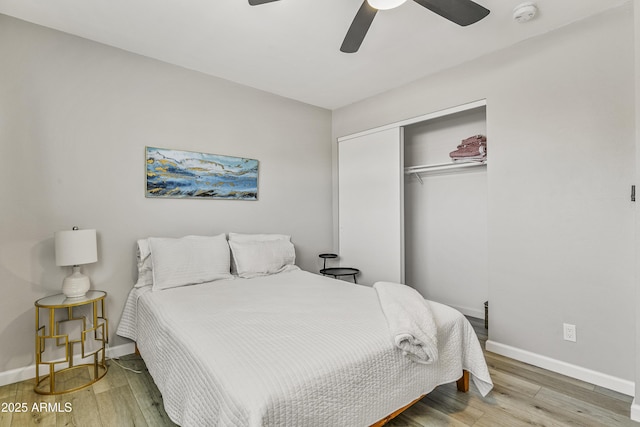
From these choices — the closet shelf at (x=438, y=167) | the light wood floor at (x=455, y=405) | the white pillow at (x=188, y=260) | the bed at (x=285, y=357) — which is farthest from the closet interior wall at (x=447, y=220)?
the white pillow at (x=188, y=260)

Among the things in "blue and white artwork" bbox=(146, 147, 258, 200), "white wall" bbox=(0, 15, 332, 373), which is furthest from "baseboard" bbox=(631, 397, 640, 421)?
"blue and white artwork" bbox=(146, 147, 258, 200)

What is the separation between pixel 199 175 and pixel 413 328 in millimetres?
2433

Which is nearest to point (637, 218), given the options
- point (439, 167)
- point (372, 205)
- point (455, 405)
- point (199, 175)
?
point (455, 405)

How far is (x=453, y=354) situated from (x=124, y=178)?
9.37ft

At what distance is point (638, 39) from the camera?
1.83m

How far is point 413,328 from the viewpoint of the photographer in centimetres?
165

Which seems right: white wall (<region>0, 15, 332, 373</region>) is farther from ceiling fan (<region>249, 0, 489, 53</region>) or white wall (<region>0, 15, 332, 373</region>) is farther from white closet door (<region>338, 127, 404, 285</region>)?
ceiling fan (<region>249, 0, 489, 53</region>)

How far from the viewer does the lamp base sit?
2.24 metres

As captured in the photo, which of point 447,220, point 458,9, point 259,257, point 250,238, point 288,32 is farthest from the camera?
point 447,220

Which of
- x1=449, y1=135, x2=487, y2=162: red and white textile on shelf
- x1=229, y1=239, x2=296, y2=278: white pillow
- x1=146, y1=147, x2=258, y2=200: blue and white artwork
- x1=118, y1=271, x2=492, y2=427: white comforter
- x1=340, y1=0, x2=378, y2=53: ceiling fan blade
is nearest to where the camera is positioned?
x1=118, y1=271, x2=492, y2=427: white comforter

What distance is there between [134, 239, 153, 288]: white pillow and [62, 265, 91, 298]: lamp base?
0.39 metres

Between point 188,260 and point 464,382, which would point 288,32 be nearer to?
point 188,260

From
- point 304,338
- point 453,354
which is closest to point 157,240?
point 304,338

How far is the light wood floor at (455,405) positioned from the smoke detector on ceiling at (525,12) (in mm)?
2561
